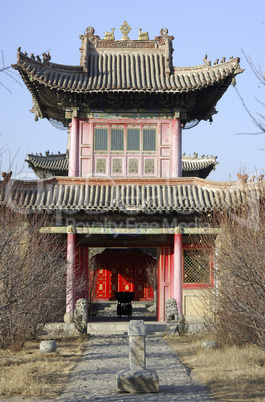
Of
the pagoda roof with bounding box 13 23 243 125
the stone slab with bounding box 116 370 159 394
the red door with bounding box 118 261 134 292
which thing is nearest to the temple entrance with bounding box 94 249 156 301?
the red door with bounding box 118 261 134 292

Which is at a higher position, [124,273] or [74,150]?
[74,150]

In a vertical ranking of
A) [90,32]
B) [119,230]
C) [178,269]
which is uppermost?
[90,32]

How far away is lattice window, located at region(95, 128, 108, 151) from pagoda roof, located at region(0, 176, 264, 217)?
6.16 ft

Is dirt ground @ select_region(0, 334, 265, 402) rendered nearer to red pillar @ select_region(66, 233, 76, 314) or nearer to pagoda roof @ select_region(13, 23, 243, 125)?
red pillar @ select_region(66, 233, 76, 314)

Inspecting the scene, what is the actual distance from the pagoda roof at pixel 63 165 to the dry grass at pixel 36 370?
15.2m

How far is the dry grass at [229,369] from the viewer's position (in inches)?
332

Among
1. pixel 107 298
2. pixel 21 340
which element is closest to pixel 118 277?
pixel 107 298

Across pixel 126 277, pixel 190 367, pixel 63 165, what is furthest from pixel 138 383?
pixel 126 277

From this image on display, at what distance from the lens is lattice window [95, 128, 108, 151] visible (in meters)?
19.0

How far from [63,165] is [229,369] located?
791 inches

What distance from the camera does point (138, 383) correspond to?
8758mm

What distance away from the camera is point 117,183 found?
57.3ft

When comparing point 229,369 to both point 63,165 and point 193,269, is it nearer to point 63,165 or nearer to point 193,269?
A: point 193,269

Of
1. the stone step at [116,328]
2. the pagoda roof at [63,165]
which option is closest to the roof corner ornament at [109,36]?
the pagoda roof at [63,165]
